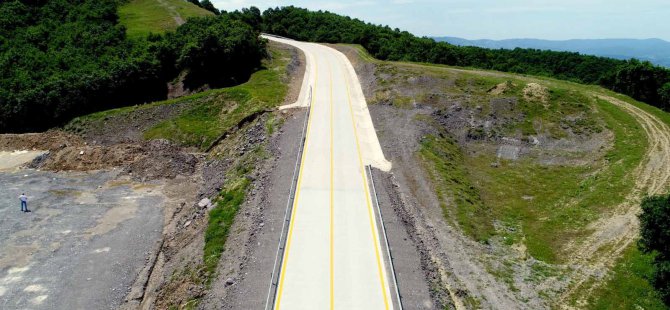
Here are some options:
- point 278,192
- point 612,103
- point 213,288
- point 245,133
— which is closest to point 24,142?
point 245,133

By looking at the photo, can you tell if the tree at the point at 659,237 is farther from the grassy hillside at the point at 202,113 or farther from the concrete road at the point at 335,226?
the grassy hillside at the point at 202,113

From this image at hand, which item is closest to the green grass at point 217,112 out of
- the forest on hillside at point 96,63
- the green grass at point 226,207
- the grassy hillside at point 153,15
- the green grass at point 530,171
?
the forest on hillside at point 96,63

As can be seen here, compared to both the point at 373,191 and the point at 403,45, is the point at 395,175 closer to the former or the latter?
the point at 373,191

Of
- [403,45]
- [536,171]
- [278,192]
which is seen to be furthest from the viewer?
[403,45]

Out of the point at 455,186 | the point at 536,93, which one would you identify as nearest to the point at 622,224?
the point at 455,186

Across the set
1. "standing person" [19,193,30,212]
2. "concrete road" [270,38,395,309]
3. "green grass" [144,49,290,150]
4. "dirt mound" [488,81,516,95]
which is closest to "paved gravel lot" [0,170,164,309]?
"standing person" [19,193,30,212]

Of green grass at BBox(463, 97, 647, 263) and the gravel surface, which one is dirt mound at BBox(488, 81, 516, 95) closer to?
green grass at BBox(463, 97, 647, 263)
